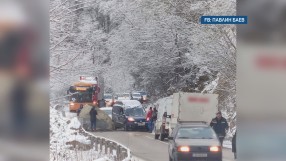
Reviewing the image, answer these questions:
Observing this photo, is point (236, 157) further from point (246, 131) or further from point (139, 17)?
point (139, 17)

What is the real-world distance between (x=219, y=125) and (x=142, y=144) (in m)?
1.04

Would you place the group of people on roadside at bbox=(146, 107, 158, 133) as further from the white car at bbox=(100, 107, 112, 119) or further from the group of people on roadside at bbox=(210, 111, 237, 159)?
the group of people on roadside at bbox=(210, 111, 237, 159)

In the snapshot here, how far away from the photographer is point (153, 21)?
28.7 feet

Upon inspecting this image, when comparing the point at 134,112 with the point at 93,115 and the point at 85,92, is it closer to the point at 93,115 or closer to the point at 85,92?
the point at 93,115

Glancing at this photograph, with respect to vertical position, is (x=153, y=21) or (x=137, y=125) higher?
(x=153, y=21)

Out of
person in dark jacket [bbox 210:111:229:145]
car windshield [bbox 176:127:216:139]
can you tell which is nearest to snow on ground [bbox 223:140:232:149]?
person in dark jacket [bbox 210:111:229:145]

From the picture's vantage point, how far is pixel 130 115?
8.73m

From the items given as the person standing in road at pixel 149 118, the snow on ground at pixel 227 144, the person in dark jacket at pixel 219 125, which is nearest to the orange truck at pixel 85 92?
the person standing in road at pixel 149 118

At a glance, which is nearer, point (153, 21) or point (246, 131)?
point (246, 131)

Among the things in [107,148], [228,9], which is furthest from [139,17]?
[107,148]

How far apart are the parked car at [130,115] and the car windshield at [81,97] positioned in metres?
0.37

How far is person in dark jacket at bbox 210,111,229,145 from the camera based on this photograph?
8.53 meters

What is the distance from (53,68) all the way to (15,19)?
2.71 feet

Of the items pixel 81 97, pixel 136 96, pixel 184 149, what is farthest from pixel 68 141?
pixel 184 149
